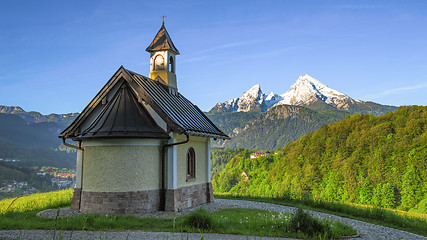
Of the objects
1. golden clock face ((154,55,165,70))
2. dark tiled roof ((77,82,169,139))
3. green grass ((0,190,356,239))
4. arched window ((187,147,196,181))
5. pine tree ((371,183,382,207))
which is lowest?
pine tree ((371,183,382,207))

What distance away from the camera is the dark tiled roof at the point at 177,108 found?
14750mm

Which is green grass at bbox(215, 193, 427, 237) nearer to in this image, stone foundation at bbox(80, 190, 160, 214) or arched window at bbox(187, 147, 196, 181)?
arched window at bbox(187, 147, 196, 181)

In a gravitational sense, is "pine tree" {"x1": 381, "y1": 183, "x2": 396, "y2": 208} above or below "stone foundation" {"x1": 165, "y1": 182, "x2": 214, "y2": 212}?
below

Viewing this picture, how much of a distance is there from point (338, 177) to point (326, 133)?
10.1 m

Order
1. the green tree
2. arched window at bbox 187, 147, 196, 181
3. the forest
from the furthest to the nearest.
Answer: the green tree < the forest < arched window at bbox 187, 147, 196, 181

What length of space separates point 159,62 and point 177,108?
353 cm

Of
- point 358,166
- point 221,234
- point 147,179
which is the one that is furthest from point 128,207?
point 358,166

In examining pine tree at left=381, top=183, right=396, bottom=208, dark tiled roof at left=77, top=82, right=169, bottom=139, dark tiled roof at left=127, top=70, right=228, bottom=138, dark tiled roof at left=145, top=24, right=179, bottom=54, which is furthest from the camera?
pine tree at left=381, top=183, right=396, bottom=208

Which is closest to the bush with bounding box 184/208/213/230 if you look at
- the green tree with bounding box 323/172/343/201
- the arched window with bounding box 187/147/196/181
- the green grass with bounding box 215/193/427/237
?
the green grass with bounding box 215/193/427/237

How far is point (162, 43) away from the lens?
18.6 m

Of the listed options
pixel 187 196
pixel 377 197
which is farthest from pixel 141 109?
pixel 377 197

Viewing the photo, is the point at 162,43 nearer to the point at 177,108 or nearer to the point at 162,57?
the point at 162,57

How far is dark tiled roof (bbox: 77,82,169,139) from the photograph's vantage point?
43.7 ft

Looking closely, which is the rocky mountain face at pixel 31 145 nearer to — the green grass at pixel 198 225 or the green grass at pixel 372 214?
the green grass at pixel 372 214
